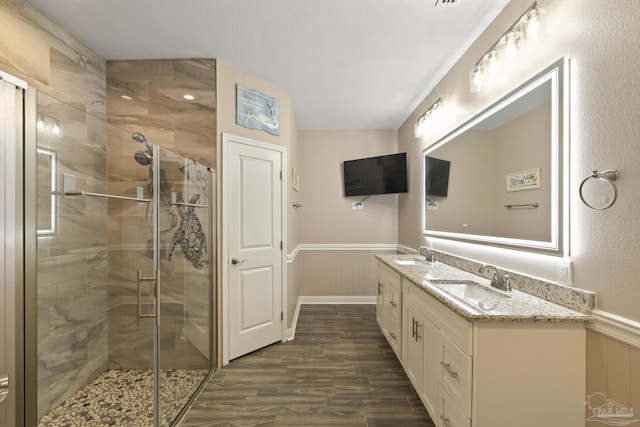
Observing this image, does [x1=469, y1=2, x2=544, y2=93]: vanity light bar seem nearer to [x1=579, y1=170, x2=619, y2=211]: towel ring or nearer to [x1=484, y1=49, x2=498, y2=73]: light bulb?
[x1=484, y1=49, x2=498, y2=73]: light bulb

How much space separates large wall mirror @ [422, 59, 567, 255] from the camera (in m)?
1.32

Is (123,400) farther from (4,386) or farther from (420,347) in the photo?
(420,347)

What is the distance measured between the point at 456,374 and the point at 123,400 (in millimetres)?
2197

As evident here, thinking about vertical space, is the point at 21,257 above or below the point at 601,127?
below

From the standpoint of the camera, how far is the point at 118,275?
213 cm

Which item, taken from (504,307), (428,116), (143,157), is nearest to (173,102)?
(143,157)

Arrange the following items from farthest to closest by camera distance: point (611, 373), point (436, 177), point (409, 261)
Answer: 1. point (436, 177)
2. point (409, 261)
3. point (611, 373)

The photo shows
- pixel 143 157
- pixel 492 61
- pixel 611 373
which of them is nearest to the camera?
pixel 611 373

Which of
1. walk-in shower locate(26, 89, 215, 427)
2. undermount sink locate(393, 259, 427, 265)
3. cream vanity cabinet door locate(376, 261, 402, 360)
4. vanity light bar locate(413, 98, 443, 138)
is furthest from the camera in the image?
vanity light bar locate(413, 98, 443, 138)

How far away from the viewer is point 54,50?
6.13ft

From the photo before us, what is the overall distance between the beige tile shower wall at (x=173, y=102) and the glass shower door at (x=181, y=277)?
322 mm

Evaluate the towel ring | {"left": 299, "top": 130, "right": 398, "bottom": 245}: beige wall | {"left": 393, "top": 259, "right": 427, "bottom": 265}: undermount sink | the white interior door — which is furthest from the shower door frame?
{"left": 299, "top": 130, "right": 398, "bottom": 245}: beige wall

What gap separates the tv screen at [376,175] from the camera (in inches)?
142

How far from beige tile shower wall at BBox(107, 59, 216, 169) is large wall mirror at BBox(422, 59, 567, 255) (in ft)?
7.09
